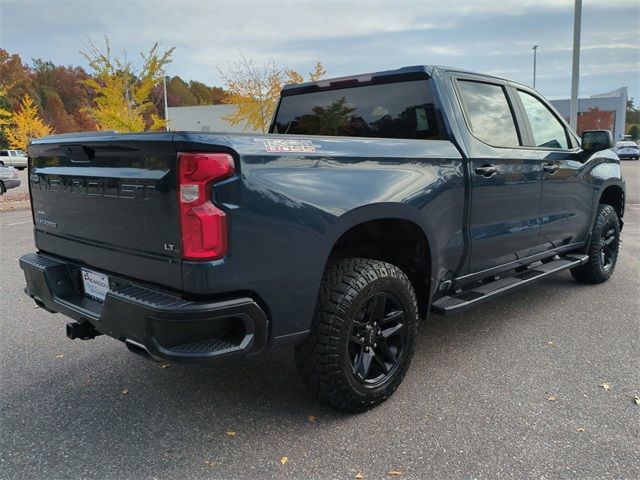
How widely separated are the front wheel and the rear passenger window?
4.57 ft

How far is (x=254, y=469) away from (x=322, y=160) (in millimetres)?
1514

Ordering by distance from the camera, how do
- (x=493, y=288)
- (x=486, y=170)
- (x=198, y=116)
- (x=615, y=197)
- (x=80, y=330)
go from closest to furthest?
(x=80, y=330) < (x=486, y=170) < (x=493, y=288) < (x=615, y=197) < (x=198, y=116)

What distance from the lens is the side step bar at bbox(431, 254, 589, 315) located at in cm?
345

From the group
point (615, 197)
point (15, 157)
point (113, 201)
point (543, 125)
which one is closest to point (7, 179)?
point (113, 201)

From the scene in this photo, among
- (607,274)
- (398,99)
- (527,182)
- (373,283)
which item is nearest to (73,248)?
(373,283)

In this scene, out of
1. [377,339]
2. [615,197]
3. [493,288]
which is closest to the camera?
[377,339]

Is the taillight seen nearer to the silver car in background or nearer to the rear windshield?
the rear windshield

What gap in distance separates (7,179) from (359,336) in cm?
1885

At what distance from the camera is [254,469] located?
2463 mm

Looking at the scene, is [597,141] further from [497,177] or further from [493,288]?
[493,288]

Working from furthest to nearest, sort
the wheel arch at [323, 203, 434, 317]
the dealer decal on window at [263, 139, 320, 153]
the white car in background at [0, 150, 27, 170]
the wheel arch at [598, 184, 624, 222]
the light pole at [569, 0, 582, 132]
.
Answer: the white car in background at [0, 150, 27, 170] < the light pole at [569, 0, 582, 132] < the wheel arch at [598, 184, 624, 222] < the wheel arch at [323, 203, 434, 317] < the dealer decal on window at [263, 139, 320, 153]

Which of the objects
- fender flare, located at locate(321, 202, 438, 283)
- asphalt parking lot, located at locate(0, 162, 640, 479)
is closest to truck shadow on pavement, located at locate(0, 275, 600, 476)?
asphalt parking lot, located at locate(0, 162, 640, 479)

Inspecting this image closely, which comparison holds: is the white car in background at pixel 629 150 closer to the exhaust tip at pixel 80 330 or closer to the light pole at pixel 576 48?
the light pole at pixel 576 48

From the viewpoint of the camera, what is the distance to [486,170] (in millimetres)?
3582
